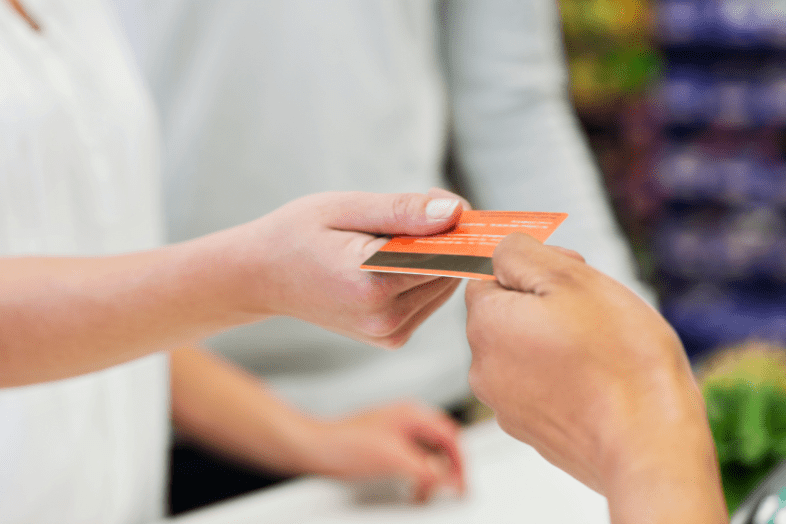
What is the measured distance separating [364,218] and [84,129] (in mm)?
456

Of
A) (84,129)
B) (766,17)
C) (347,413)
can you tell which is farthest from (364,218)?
(766,17)

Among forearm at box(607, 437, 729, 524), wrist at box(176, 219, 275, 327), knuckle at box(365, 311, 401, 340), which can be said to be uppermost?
wrist at box(176, 219, 275, 327)

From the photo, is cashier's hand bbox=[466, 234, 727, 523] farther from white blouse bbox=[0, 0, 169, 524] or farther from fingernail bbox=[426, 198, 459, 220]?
white blouse bbox=[0, 0, 169, 524]

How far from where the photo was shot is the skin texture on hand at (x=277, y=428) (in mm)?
1008

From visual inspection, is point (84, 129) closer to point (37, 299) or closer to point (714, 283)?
point (37, 299)

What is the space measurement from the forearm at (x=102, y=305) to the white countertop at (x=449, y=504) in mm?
378

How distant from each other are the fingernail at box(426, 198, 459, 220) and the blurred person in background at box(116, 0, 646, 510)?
2.22ft

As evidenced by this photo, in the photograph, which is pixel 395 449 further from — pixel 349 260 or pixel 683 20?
pixel 683 20

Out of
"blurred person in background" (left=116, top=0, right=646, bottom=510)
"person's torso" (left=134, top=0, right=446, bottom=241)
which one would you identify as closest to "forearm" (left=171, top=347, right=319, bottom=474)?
"blurred person in background" (left=116, top=0, right=646, bottom=510)

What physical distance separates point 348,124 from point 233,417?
536 millimetres

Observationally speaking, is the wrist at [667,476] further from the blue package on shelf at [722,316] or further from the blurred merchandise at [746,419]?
the blue package on shelf at [722,316]

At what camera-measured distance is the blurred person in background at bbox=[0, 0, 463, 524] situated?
54 cm

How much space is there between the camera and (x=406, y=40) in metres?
1.22

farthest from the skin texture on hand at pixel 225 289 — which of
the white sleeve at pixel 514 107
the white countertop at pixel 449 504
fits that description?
the white sleeve at pixel 514 107
